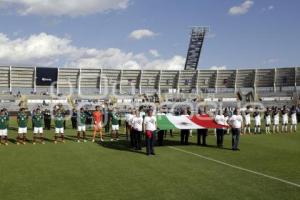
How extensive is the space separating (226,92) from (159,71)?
515 inches

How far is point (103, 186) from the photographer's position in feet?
36.7

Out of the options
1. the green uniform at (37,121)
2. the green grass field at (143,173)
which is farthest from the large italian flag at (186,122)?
the green uniform at (37,121)

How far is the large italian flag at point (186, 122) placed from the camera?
20.6 m

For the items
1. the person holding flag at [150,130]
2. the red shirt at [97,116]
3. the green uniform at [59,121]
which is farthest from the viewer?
the red shirt at [97,116]

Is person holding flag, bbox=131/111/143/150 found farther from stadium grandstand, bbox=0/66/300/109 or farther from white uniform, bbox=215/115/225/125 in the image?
stadium grandstand, bbox=0/66/300/109

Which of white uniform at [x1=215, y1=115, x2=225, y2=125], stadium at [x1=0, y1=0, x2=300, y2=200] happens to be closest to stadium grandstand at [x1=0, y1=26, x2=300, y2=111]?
stadium at [x1=0, y1=0, x2=300, y2=200]

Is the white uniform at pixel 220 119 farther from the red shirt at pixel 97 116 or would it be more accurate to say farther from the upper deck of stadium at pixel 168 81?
the upper deck of stadium at pixel 168 81

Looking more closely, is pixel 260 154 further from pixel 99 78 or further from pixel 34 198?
pixel 99 78

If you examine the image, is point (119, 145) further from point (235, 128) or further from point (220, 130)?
point (235, 128)

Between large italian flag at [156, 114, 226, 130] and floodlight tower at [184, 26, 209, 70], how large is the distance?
64.2 m

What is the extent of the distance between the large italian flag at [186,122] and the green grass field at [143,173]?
114 centimetres

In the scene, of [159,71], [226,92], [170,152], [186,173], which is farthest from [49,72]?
[186,173]

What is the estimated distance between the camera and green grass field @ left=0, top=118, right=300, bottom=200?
1038cm

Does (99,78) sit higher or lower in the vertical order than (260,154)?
higher
